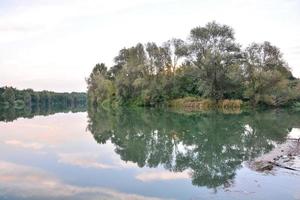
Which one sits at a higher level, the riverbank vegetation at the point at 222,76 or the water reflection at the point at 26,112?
the riverbank vegetation at the point at 222,76

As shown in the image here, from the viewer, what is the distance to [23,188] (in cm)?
915

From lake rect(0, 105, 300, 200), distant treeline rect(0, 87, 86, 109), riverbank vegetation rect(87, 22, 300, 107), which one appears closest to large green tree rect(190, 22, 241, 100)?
riverbank vegetation rect(87, 22, 300, 107)

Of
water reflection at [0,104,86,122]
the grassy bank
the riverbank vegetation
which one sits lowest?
water reflection at [0,104,86,122]

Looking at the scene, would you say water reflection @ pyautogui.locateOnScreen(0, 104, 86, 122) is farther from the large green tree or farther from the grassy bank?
the large green tree

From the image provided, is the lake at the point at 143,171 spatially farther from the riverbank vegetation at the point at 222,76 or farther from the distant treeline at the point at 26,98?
the distant treeline at the point at 26,98

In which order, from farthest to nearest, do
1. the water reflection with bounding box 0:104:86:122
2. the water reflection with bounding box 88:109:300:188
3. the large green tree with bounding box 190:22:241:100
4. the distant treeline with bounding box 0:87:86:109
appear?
the distant treeline with bounding box 0:87:86:109 < the large green tree with bounding box 190:22:241:100 < the water reflection with bounding box 0:104:86:122 < the water reflection with bounding box 88:109:300:188

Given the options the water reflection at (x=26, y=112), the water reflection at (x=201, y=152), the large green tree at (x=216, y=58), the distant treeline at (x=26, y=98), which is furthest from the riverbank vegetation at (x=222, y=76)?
the distant treeline at (x=26, y=98)

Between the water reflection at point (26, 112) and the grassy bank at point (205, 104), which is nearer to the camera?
the water reflection at point (26, 112)

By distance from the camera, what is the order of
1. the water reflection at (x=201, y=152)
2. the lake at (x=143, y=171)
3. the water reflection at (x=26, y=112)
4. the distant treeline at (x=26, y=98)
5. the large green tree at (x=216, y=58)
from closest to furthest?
the lake at (x=143, y=171)
the water reflection at (x=201, y=152)
the water reflection at (x=26, y=112)
the large green tree at (x=216, y=58)
the distant treeline at (x=26, y=98)

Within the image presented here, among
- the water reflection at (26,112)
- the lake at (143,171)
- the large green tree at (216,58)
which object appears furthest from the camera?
the large green tree at (216,58)

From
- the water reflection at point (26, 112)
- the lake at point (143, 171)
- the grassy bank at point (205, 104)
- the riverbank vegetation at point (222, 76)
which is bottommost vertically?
the lake at point (143, 171)

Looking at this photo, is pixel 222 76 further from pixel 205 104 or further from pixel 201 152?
pixel 201 152

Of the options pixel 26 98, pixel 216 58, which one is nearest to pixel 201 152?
pixel 216 58

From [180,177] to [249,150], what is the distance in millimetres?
5870
